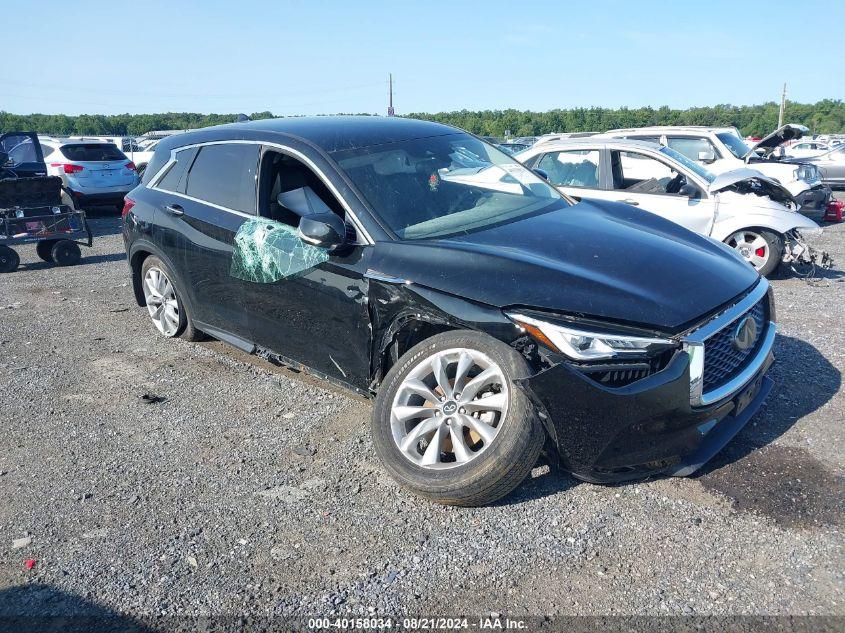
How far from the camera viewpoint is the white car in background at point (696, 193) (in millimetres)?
8211

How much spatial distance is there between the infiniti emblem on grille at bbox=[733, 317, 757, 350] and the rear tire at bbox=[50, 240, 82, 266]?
9.91m

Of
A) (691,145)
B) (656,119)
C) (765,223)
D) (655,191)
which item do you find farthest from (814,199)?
(656,119)

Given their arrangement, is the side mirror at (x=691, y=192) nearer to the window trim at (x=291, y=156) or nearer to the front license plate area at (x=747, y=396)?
the front license plate area at (x=747, y=396)

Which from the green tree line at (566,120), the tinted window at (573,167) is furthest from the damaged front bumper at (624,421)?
the green tree line at (566,120)

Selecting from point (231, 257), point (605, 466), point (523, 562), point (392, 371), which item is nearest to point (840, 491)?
point (605, 466)

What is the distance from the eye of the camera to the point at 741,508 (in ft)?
11.0

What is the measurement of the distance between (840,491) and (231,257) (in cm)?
381

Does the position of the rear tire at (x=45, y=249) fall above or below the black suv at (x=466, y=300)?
below

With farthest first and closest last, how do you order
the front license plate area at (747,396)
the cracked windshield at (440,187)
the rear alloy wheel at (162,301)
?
the rear alloy wheel at (162,301)
the cracked windshield at (440,187)
the front license plate area at (747,396)

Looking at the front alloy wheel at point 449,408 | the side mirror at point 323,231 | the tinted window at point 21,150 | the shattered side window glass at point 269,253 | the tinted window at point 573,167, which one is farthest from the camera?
the tinted window at point 21,150

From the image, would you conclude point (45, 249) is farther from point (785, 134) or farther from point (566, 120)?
point (566, 120)

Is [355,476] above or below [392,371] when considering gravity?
below

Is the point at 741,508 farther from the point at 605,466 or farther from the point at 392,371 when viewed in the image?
the point at 392,371

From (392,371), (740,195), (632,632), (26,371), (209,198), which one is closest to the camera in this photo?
(632,632)
